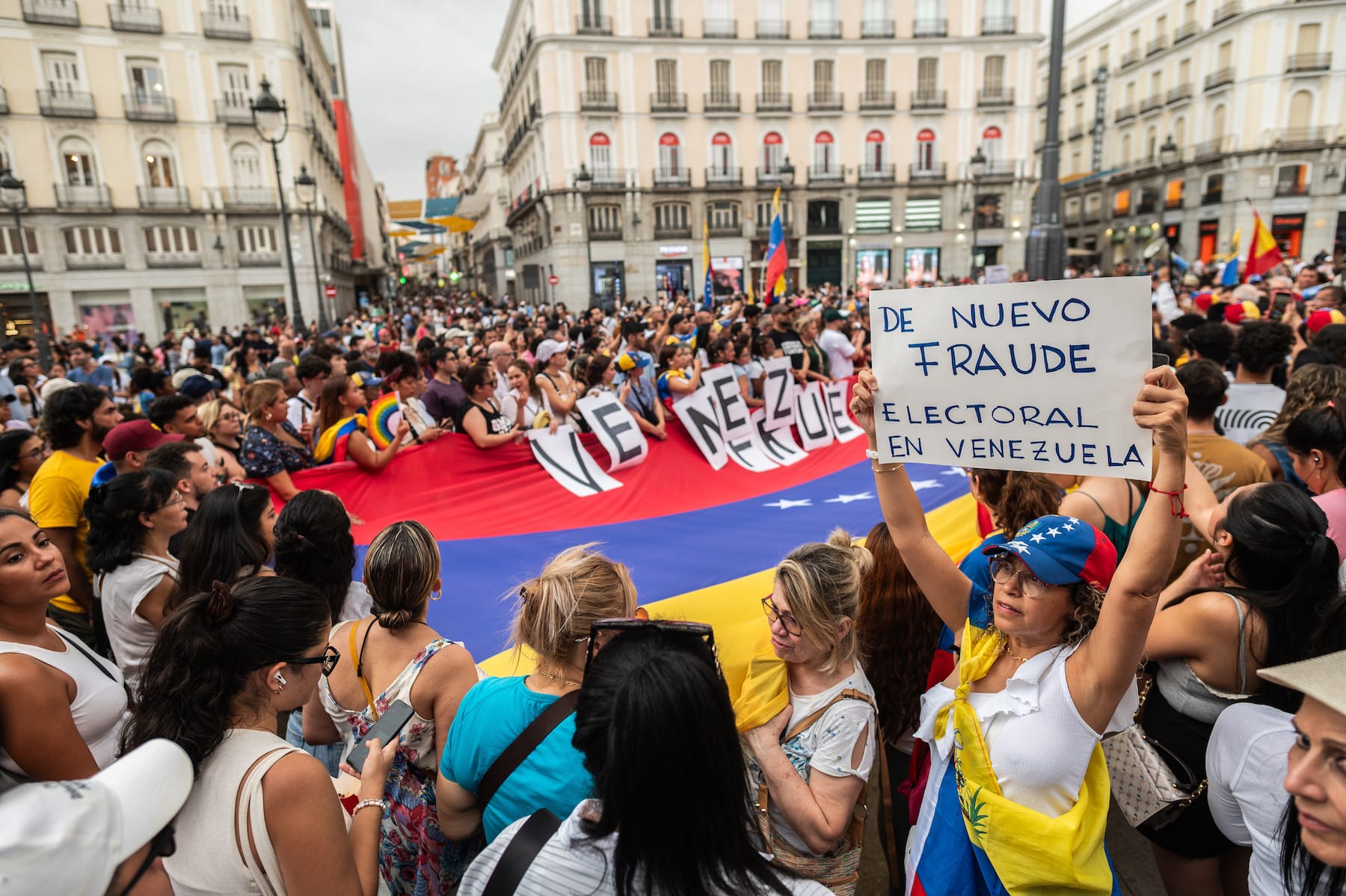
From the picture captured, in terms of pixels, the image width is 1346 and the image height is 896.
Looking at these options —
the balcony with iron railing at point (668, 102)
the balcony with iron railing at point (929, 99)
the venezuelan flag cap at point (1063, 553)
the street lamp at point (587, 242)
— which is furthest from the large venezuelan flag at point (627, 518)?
the balcony with iron railing at point (929, 99)

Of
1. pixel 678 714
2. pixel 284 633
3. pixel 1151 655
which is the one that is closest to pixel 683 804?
pixel 678 714

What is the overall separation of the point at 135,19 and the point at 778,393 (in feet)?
116

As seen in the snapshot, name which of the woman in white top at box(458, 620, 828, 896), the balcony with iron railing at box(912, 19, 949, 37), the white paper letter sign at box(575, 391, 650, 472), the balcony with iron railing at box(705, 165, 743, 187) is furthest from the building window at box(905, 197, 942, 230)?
the woman in white top at box(458, 620, 828, 896)

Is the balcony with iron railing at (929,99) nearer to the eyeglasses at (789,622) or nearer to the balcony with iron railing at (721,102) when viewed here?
the balcony with iron railing at (721,102)

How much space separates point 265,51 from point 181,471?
3462 cm

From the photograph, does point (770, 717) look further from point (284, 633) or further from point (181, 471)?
point (181, 471)

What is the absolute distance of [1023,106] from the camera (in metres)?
37.0

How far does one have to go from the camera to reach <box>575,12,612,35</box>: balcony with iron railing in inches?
1353

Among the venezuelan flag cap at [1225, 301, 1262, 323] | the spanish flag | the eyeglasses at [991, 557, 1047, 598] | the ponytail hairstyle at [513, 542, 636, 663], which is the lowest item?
the ponytail hairstyle at [513, 542, 636, 663]

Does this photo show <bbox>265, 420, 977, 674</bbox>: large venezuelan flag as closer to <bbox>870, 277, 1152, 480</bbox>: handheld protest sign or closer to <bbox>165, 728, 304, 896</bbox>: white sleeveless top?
<bbox>870, 277, 1152, 480</bbox>: handheld protest sign

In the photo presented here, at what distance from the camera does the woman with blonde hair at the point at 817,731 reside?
1.92 m

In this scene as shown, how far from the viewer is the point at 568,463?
18.0 ft

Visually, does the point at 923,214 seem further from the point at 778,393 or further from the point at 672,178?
the point at 778,393

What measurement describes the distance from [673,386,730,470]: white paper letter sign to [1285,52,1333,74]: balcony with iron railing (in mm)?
45344
